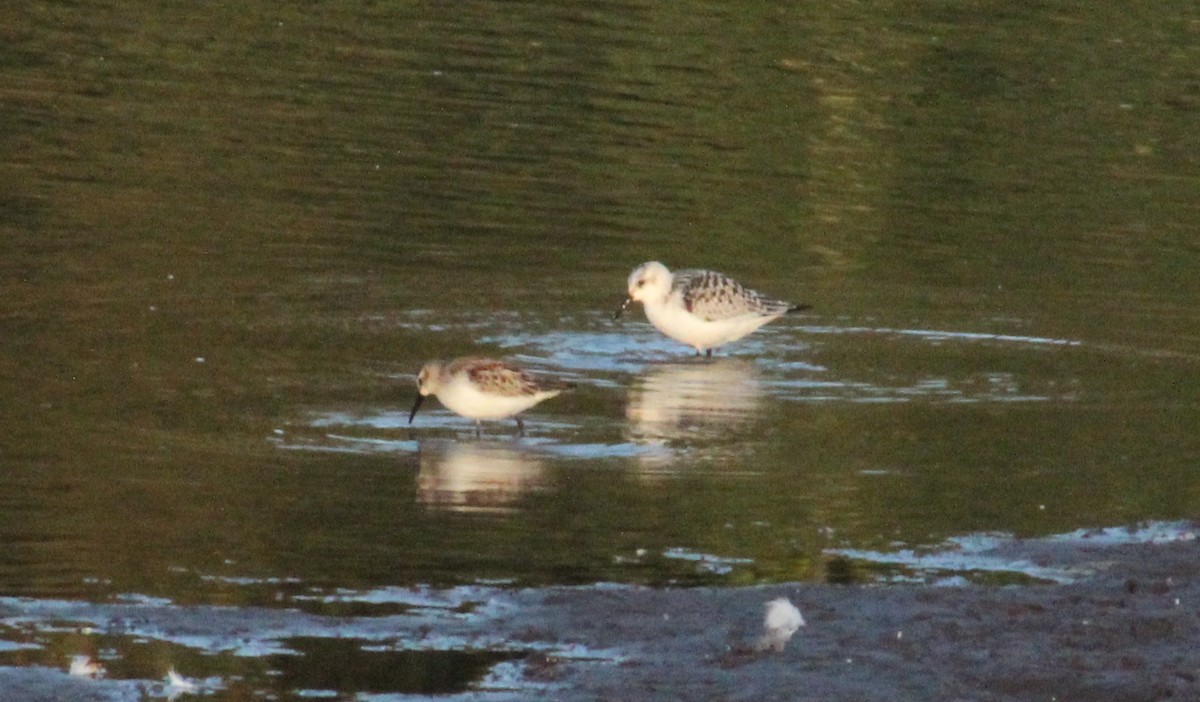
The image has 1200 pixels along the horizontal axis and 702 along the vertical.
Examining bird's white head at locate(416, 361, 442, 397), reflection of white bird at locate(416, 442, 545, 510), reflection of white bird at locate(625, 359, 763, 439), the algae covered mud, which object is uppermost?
bird's white head at locate(416, 361, 442, 397)

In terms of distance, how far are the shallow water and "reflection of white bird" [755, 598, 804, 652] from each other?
1.21m

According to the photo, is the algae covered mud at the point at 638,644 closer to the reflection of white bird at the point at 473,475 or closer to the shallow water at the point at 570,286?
the shallow water at the point at 570,286

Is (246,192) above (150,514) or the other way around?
above

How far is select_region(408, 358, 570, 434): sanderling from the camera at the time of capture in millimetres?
12281

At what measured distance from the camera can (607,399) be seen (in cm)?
1345

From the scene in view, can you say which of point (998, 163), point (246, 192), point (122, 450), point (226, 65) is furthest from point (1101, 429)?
point (226, 65)

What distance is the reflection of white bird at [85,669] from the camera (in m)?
8.18

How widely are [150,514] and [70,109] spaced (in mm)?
11389

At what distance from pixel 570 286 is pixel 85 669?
8464mm

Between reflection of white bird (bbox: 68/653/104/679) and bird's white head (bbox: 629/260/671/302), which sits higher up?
bird's white head (bbox: 629/260/671/302)

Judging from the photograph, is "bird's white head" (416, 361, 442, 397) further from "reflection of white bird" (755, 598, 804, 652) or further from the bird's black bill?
"reflection of white bird" (755, 598, 804, 652)

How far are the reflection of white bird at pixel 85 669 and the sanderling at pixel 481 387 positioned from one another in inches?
166

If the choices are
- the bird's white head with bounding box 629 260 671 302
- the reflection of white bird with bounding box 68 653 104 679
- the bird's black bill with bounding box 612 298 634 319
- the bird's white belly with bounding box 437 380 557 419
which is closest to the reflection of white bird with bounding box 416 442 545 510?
the bird's white belly with bounding box 437 380 557 419

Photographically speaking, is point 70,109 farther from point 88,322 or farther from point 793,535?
point 793,535
